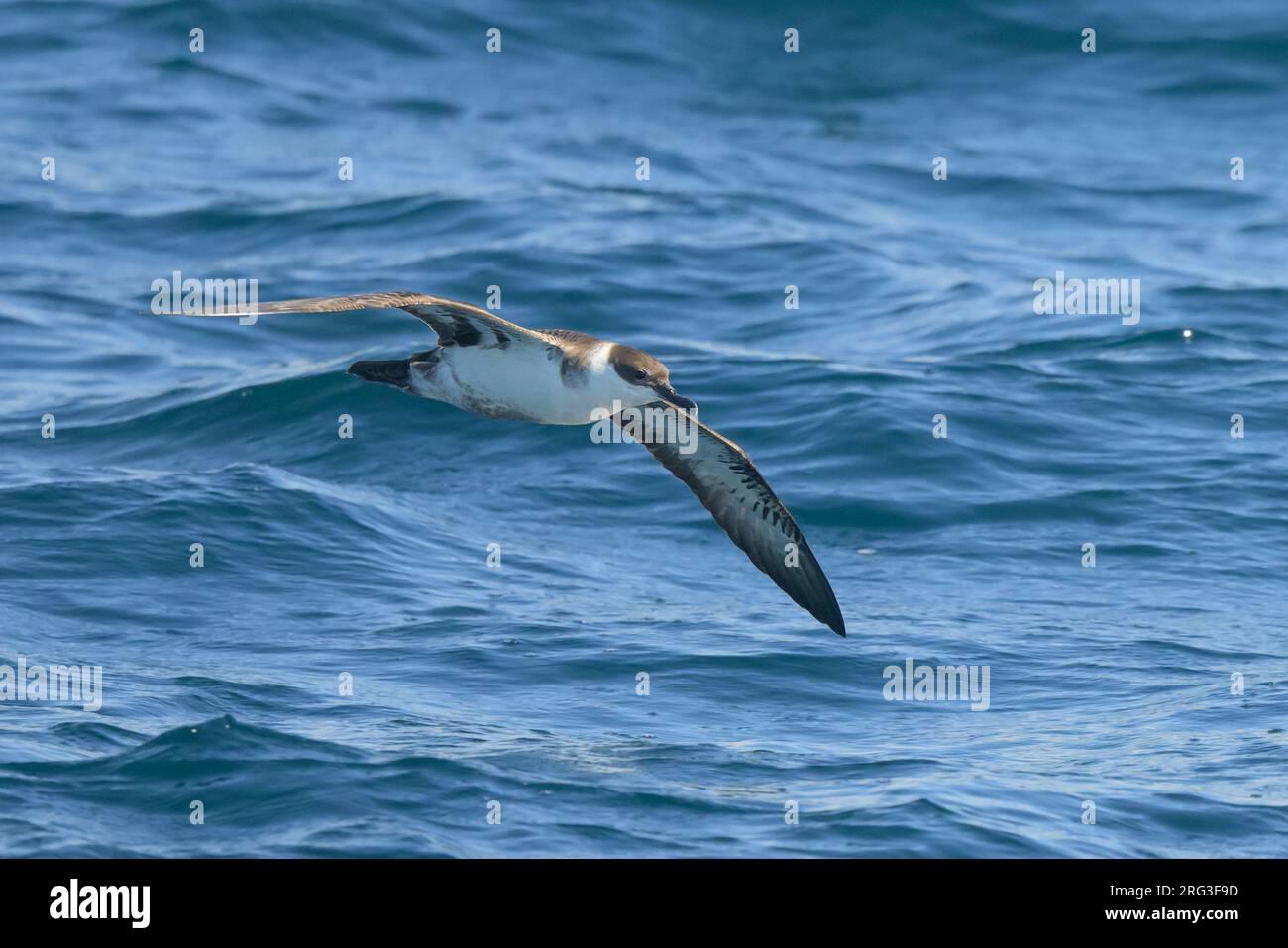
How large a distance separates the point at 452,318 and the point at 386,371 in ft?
2.08

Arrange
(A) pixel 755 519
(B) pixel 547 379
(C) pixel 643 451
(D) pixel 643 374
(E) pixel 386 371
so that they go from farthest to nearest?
(C) pixel 643 451 < (A) pixel 755 519 < (E) pixel 386 371 < (B) pixel 547 379 < (D) pixel 643 374

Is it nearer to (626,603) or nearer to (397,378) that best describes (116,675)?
(397,378)

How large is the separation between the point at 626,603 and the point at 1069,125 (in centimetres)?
1628

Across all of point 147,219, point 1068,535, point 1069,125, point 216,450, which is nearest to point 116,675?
point 216,450

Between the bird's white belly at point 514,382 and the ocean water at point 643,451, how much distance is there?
6.37 feet

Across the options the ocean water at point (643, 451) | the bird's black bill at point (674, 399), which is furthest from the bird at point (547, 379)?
the ocean water at point (643, 451)

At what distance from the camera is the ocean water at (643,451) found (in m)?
9.80

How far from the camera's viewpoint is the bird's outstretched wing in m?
8.68

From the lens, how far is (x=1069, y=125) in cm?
2675

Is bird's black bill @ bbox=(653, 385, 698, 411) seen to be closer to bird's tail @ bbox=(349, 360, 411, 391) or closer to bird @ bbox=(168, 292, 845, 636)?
bird @ bbox=(168, 292, 845, 636)

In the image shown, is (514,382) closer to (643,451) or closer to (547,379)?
(547,379)

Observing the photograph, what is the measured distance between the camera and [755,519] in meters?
11.4

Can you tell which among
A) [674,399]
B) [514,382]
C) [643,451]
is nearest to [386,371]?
[514,382]

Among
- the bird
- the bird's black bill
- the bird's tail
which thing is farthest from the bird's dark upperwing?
the bird's tail
